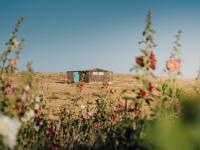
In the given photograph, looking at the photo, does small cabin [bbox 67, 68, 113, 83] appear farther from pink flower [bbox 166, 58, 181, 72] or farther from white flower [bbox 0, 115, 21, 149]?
Result: white flower [bbox 0, 115, 21, 149]

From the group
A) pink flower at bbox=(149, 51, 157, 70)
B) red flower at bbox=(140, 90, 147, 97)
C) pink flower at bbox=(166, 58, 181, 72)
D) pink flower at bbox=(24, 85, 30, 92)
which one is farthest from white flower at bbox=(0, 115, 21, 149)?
pink flower at bbox=(166, 58, 181, 72)

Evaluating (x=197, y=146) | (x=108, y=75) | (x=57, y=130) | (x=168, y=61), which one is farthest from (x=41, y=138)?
(x=108, y=75)

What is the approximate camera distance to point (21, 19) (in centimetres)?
468

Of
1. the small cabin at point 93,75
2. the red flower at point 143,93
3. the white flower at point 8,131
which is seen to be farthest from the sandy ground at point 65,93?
the small cabin at point 93,75

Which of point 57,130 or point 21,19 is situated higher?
point 21,19

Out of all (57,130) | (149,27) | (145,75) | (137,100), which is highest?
(149,27)

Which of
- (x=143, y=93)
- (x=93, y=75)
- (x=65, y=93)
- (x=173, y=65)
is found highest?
(x=93, y=75)

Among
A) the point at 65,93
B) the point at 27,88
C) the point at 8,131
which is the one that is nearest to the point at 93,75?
the point at 65,93

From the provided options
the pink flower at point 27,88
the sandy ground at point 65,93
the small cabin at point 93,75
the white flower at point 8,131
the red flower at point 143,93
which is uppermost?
the small cabin at point 93,75

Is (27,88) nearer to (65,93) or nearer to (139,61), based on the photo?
(139,61)

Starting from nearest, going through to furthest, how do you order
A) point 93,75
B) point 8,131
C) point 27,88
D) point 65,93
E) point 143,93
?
point 8,131 < point 27,88 < point 143,93 < point 65,93 < point 93,75

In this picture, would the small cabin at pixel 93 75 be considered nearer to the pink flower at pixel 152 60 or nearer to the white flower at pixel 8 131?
the pink flower at pixel 152 60

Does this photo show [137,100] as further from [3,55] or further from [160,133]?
[160,133]

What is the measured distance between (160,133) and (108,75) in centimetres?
5166
